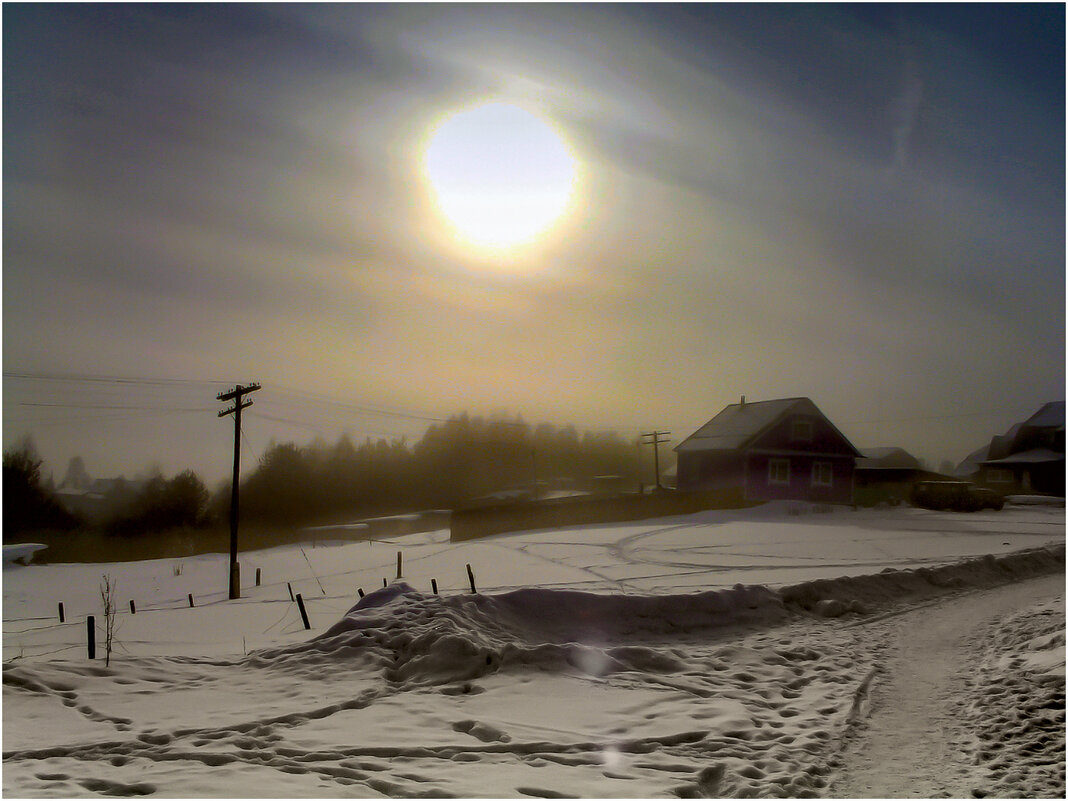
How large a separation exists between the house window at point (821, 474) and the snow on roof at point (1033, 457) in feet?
51.6

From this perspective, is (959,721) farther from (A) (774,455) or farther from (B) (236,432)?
(A) (774,455)

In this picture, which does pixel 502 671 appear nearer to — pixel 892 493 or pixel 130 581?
pixel 130 581

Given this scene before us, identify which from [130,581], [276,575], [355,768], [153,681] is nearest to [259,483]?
[130,581]

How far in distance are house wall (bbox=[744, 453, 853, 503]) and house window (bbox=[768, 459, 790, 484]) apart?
13cm

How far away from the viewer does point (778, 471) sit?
44219 millimetres

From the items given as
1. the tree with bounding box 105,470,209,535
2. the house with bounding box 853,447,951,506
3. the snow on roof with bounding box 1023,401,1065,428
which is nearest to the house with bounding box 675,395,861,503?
the house with bounding box 853,447,951,506

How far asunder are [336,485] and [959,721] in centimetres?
6677

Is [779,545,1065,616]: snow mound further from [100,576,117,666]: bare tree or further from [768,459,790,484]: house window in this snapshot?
[768,459,790,484]: house window

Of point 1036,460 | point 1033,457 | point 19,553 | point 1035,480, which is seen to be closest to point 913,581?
point 1036,460

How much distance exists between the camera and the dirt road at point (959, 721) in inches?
247

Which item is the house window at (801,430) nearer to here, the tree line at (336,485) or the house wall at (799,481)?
the house wall at (799,481)

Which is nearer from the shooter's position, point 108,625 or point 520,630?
point 108,625

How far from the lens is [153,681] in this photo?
1009 centimetres

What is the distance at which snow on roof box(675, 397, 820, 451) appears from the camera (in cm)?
4403
